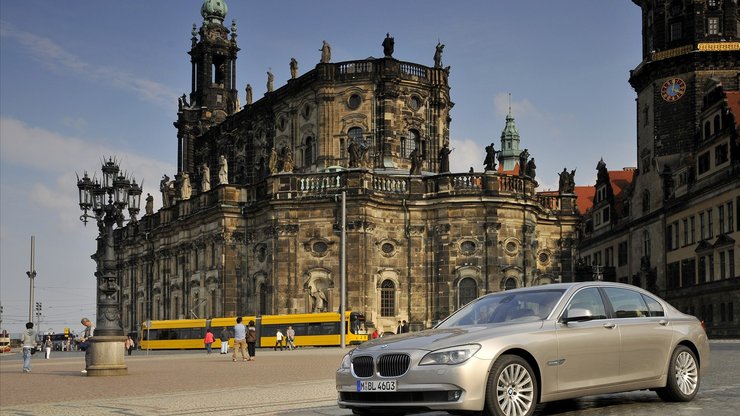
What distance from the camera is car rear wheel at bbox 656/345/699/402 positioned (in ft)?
39.3

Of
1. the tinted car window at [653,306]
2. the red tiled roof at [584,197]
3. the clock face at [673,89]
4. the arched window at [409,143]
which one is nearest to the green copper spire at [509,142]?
the red tiled roof at [584,197]

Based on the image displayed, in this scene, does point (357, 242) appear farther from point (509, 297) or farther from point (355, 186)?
point (509, 297)

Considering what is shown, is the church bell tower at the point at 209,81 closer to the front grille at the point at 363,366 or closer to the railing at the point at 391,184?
the railing at the point at 391,184

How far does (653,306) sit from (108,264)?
58.4ft

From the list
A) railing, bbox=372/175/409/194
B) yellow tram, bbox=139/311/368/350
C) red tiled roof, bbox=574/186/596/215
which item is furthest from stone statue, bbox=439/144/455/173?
red tiled roof, bbox=574/186/596/215

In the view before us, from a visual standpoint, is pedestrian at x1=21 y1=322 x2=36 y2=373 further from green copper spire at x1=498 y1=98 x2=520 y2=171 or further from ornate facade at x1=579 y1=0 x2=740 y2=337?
green copper spire at x1=498 y1=98 x2=520 y2=171

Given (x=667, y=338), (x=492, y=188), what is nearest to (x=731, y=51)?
(x=492, y=188)

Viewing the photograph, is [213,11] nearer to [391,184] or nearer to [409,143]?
[409,143]

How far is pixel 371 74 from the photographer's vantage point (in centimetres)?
6378

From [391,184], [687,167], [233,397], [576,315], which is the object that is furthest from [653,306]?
[687,167]

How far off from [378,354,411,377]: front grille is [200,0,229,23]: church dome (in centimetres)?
7689

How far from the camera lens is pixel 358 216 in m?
57.9

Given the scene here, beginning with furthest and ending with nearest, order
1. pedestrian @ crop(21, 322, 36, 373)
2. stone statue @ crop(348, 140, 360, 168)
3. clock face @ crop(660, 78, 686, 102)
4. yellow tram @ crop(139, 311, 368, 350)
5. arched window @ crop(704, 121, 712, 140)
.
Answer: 1. clock face @ crop(660, 78, 686, 102)
2. arched window @ crop(704, 121, 712, 140)
3. stone statue @ crop(348, 140, 360, 168)
4. yellow tram @ crop(139, 311, 368, 350)
5. pedestrian @ crop(21, 322, 36, 373)

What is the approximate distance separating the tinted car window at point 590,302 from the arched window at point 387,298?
47.2 m
